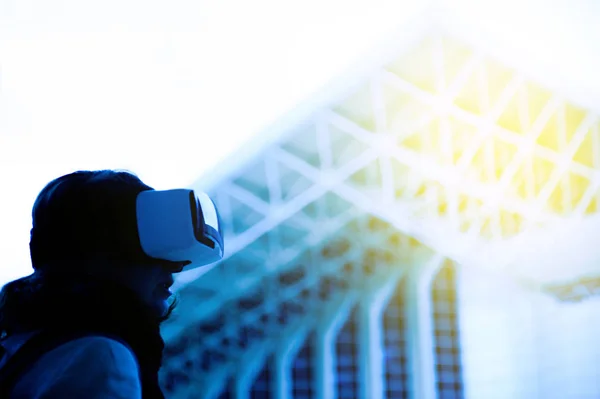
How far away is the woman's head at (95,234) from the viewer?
171 centimetres

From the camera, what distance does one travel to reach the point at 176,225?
1.81 metres

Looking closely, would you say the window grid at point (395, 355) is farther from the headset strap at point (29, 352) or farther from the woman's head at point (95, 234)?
the headset strap at point (29, 352)

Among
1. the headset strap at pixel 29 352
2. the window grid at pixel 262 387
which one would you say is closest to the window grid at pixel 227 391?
the window grid at pixel 262 387

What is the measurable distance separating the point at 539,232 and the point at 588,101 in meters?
5.04

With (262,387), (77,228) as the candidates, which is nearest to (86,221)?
(77,228)

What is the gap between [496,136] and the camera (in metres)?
16.6

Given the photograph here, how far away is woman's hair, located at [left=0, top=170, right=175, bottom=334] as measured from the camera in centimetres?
170

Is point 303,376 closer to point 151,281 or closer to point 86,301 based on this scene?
point 151,281

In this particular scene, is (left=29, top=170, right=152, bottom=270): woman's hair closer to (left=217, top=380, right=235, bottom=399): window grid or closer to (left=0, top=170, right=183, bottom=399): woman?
(left=0, top=170, right=183, bottom=399): woman

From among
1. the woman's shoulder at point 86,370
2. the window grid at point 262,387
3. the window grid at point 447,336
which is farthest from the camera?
the window grid at point 262,387

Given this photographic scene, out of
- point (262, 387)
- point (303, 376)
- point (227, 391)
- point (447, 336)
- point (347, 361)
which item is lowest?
point (227, 391)

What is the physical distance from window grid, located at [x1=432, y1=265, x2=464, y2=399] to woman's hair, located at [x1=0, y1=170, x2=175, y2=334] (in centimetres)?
4473

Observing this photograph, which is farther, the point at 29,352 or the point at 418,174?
the point at 418,174

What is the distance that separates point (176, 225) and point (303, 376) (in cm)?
4434
